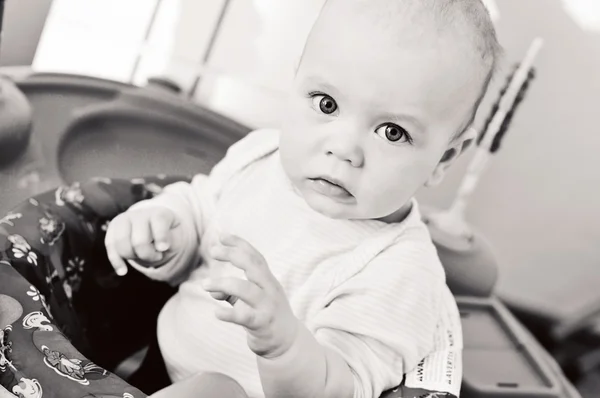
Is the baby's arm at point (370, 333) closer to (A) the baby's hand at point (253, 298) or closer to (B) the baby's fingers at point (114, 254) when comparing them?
(A) the baby's hand at point (253, 298)

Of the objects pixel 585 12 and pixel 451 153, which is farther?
pixel 585 12

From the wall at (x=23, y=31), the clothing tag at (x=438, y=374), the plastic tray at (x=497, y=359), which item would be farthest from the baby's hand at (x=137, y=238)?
the wall at (x=23, y=31)

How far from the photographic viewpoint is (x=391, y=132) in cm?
49

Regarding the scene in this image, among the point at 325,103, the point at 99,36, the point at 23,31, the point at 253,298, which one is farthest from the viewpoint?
the point at 99,36

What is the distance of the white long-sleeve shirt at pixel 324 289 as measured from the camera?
521 mm

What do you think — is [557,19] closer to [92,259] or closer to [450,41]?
[450,41]

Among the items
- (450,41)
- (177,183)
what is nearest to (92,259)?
(177,183)

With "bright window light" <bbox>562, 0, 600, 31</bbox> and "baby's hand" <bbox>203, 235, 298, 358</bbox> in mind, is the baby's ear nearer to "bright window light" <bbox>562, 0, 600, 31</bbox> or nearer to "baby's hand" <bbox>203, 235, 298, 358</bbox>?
"baby's hand" <bbox>203, 235, 298, 358</bbox>

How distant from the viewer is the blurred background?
3.87 ft

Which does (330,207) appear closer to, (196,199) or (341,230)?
(341,230)

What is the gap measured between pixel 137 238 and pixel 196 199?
11cm

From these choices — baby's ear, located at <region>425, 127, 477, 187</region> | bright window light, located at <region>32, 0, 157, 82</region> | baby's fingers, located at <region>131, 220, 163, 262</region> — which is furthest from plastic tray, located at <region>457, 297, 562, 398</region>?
bright window light, located at <region>32, 0, 157, 82</region>

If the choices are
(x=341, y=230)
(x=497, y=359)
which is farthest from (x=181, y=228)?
(x=497, y=359)

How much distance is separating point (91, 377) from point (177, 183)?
12.6 inches
